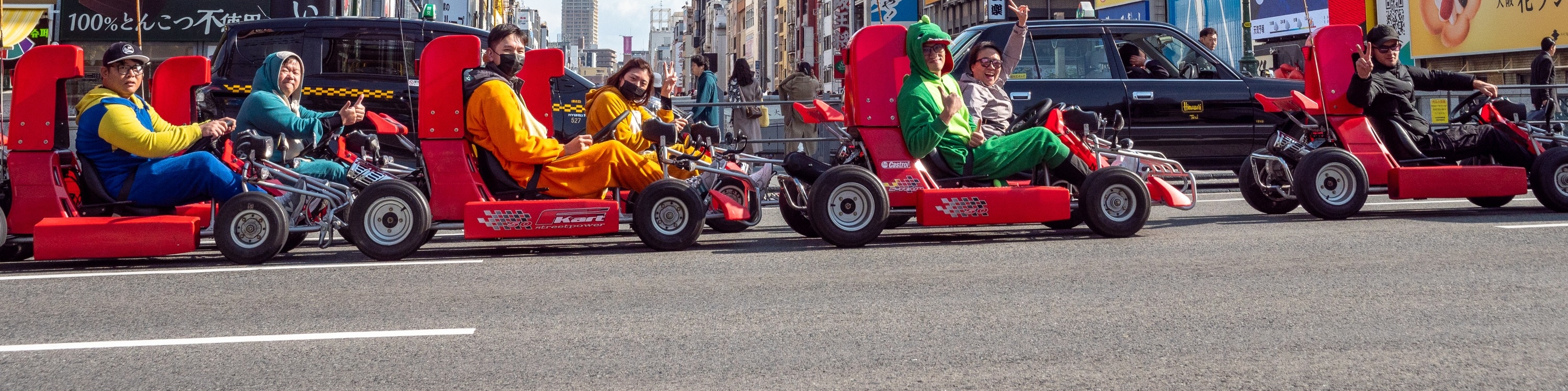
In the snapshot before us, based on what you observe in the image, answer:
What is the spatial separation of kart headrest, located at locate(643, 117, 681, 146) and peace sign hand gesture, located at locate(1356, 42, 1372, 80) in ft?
15.3

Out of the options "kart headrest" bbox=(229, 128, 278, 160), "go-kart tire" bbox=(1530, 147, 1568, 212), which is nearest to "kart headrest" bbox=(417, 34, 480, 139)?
"kart headrest" bbox=(229, 128, 278, 160)

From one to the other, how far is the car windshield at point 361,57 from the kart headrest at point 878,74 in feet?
21.4

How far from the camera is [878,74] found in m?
8.55

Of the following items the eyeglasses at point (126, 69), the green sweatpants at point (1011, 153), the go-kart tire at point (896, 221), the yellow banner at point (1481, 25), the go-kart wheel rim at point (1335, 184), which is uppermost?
the yellow banner at point (1481, 25)

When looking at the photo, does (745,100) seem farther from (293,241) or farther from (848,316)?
(848,316)

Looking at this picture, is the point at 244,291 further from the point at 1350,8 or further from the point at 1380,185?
the point at 1350,8

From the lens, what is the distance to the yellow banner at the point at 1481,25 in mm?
28062

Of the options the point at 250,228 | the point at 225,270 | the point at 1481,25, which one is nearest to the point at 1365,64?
the point at 250,228

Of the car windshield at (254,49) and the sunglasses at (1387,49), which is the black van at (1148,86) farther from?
the car windshield at (254,49)

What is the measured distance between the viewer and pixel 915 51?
8.41 m

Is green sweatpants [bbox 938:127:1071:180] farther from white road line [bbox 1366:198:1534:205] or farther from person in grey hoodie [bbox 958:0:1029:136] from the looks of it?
white road line [bbox 1366:198:1534:205]

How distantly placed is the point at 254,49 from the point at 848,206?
7.68 metres

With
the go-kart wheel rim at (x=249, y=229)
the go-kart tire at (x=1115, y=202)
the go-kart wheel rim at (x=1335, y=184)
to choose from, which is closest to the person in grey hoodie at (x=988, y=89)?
the go-kart tire at (x=1115, y=202)

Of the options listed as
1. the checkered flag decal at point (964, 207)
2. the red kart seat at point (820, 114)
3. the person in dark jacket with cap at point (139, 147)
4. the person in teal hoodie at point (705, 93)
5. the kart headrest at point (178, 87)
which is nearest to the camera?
the person in dark jacket with cap at point (139, 147)
